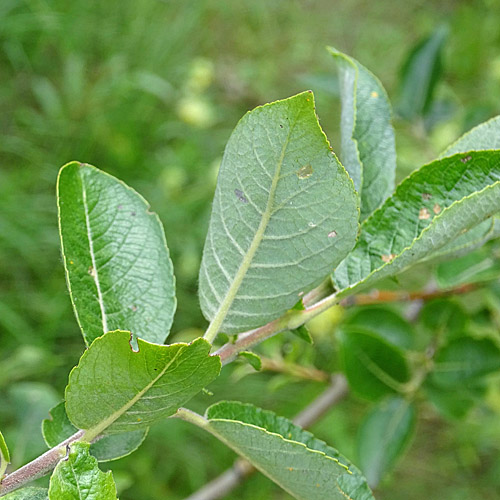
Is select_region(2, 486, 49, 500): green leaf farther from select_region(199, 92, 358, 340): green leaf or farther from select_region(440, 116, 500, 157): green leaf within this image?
select_region(440, 116, 500, 157): green leaf

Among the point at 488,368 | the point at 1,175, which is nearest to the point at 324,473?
the point at 488,368

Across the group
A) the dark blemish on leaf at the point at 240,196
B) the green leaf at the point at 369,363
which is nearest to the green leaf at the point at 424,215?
the dark blemish on leaf at the point at 240,196

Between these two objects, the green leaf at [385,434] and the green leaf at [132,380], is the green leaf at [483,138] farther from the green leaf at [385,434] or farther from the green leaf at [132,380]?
the green leaf at [385,434]

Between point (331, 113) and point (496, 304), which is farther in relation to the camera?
point (331, 113)

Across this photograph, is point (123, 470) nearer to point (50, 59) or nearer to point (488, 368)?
point (488, 368)

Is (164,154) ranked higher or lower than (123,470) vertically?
higher

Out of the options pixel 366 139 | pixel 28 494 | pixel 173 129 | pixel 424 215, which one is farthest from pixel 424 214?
pixel 173 129

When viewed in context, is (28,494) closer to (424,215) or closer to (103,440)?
(103,440)
